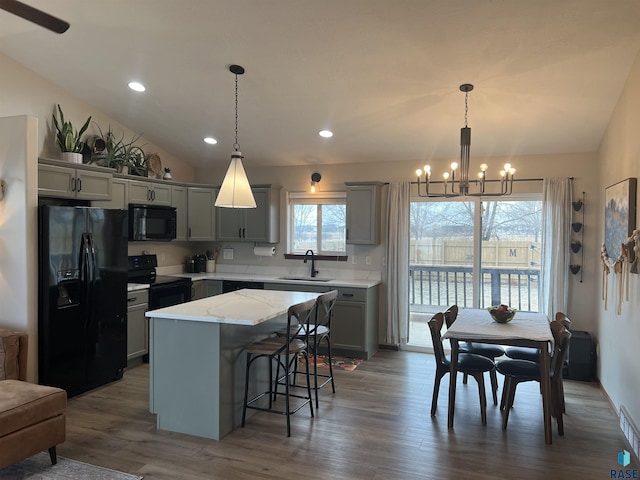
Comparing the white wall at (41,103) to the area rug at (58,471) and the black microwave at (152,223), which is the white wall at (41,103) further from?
the area rug at (58,471)

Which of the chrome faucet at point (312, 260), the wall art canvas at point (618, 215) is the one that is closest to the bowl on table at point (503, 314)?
the wall art canvas at point (618, 215)

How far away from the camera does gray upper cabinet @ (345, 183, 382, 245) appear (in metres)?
5.70

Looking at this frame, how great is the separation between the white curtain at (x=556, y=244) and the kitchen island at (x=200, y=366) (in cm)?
313

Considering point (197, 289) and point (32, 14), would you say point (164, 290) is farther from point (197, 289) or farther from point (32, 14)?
point (32, 14)

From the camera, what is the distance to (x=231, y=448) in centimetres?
319

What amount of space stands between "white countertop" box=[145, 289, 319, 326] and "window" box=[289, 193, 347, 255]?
80.0 inches

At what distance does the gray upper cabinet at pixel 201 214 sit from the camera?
625cm

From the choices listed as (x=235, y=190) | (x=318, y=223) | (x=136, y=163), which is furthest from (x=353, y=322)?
(x=136, y=163)

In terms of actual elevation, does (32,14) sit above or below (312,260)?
above

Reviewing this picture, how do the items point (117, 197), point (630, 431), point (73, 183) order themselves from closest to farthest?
point (630, 431), point (73, 183), point (117, 197)

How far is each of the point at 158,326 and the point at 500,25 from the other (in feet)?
10.3

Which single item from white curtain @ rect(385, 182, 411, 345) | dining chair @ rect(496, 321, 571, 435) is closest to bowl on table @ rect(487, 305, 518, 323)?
dining chair @ rect(496, 321, 571, 435)

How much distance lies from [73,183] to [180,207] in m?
1.86

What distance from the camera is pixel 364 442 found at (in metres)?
3.29
